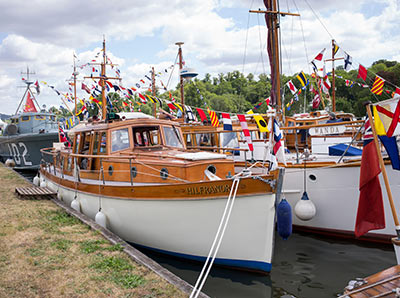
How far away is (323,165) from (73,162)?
7.34 m

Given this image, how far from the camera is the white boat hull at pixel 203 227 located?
643 centimetres

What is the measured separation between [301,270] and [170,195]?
3.30 m

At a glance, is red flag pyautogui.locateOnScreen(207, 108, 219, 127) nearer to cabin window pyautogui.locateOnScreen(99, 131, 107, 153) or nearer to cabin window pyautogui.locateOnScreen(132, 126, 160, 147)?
cabin window pyautogui.locateOnScreen(132, 126, 160, 147)

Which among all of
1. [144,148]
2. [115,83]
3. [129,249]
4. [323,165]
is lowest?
[129,249]

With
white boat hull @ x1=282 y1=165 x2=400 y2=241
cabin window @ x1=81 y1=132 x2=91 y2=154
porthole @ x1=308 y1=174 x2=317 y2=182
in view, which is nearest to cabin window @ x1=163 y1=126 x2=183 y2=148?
cabin window @ x1=81 y1=132 x2=91 y2=154

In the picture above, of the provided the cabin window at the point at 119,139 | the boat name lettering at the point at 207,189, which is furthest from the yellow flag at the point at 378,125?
the cabin window at the point at 119,139

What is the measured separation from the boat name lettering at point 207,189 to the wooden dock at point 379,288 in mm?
2641

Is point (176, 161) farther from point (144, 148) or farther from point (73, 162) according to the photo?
point (73, 162)

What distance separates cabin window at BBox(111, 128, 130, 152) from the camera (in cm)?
877

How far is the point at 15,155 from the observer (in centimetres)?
2611

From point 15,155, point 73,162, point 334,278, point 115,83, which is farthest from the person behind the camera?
point 15,155

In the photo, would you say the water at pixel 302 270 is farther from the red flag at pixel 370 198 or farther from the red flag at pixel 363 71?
the red flag at pixel 363 71

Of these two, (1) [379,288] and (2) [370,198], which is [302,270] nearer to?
(2) [370,198]

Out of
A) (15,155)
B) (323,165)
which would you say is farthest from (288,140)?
(15,155)
